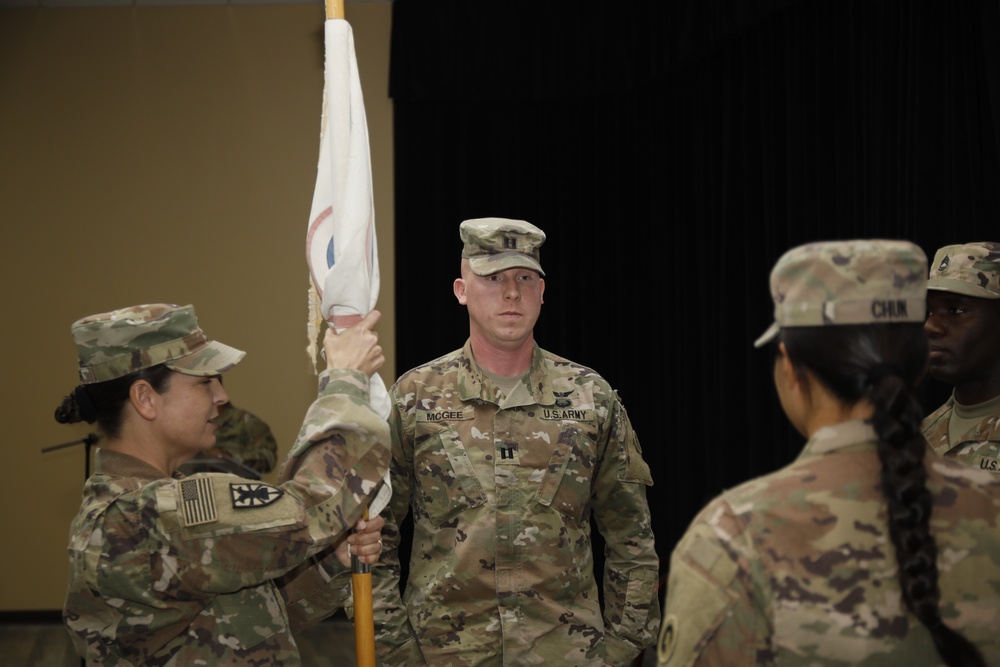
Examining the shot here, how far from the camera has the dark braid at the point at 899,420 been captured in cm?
127

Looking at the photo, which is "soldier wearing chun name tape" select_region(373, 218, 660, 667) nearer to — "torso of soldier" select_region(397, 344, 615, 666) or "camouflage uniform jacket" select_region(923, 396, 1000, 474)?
"torso of soldier" select_region(397, 344, 615, 666)

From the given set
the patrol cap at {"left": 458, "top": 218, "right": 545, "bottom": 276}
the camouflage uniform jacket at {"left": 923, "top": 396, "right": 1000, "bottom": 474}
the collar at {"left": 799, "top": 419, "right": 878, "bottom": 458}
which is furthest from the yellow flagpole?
the camouflage uniform jacket at {"left": 923, "top": 396, "right": 1000, "bottom": 474}

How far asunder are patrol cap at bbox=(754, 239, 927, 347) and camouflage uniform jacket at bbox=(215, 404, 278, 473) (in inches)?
189

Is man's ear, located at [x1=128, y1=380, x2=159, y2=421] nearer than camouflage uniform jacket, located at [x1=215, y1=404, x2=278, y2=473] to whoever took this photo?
Yes

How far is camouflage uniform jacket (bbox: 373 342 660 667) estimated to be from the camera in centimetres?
239

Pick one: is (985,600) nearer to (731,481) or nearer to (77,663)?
(731,481)

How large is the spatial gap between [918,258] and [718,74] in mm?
3987

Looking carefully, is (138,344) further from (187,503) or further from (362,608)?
(362,608)

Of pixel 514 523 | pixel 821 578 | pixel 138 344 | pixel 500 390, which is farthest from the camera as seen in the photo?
pixel 500 390

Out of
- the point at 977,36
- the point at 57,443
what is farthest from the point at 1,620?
the point at 977,36

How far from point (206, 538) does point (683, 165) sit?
14.0 feet

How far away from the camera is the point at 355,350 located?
1.88m

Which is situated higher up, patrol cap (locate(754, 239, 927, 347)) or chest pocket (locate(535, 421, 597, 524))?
patrol cap (locate(754, 239, 927, 347))

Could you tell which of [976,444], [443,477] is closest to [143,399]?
[443,477]
